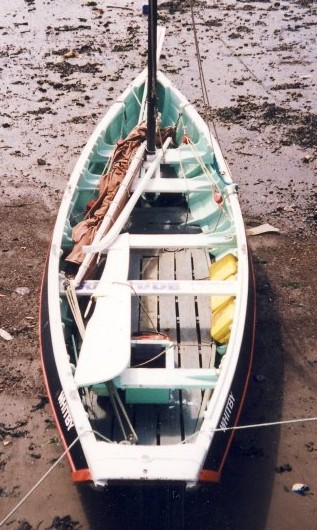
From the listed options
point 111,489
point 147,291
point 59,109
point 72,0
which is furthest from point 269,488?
point 72,0

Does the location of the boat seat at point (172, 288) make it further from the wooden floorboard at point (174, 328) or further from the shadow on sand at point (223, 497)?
the shadow on sand at point (223, 497)

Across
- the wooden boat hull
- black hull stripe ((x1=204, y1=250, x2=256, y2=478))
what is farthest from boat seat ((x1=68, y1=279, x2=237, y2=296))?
black hull stripe ((x1=204, y1=250, x2=256, y2=478))

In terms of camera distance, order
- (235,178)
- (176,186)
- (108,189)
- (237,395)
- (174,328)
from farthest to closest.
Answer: (235,178)
(176,186)
(108,189)
(174,328)
(237,395)

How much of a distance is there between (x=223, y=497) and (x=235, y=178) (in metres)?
6.48

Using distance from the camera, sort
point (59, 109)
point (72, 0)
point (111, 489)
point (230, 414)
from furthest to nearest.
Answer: point (72, 0)
point (59, 109)
point (111, 489)
point (230, 414)

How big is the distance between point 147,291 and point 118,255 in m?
0.70

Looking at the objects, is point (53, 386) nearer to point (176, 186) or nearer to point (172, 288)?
point (172, 288)

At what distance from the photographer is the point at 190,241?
662cm

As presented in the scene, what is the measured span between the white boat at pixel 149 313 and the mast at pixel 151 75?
21 millimetres

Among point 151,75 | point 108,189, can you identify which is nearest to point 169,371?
point 108,189

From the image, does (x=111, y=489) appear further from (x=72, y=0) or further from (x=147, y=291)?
(x=72, y=0)

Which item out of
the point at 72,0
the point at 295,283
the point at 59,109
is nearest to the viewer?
the point at 295,283

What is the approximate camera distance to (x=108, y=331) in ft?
17.1

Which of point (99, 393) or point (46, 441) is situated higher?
point (99, 393)
